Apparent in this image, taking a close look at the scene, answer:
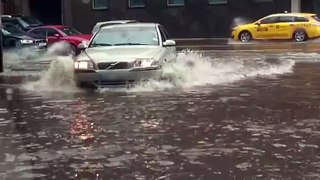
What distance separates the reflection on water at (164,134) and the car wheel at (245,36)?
24495mm

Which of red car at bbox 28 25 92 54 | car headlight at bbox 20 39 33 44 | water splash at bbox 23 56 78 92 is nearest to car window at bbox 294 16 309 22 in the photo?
red car at bbox 28 25 92 54

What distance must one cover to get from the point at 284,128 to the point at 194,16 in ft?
118

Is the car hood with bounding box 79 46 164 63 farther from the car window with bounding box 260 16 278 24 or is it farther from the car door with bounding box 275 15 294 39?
the car window with bounding box 260 16 278 24

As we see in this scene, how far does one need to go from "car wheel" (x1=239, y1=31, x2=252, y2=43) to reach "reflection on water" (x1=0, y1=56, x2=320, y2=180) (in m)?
24.5

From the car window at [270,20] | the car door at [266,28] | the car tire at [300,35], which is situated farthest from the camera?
the car window at [270,20]

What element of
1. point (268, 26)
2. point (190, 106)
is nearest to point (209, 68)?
point (190, 106)

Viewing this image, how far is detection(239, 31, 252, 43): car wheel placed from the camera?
38750mm

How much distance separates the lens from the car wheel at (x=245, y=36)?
38.8 meters

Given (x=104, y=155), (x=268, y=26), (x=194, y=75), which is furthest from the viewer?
(x=268, y=26)

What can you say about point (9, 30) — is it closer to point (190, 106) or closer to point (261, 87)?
point (261, 87)

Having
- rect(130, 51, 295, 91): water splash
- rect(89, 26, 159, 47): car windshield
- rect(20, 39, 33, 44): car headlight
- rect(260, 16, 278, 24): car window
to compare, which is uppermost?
rect(89, 26, 159, 47): car windshield

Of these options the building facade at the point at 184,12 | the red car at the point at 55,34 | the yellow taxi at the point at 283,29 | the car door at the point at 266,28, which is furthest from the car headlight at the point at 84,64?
the building facade at the point at 184,12

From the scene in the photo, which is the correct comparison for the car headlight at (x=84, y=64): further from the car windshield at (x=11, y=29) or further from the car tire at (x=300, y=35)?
the car tire at (x=300, y=35)

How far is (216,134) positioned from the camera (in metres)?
9.25
